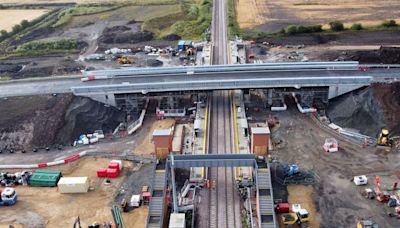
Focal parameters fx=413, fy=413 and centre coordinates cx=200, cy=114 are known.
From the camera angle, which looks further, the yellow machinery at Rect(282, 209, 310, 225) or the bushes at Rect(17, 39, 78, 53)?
the bushes at Rect(17, 39, 78, 53)

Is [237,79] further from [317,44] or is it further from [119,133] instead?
[317,44]

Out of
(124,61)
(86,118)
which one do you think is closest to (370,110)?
(86,118)

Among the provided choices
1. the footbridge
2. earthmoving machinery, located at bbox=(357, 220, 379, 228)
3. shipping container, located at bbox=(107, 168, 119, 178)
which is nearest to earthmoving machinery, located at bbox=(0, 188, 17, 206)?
shipping container, located at bbox=(107, 168, 119, 178)

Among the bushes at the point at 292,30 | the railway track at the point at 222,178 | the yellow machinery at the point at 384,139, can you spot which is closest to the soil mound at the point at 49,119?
the railway track at the point at 222,178

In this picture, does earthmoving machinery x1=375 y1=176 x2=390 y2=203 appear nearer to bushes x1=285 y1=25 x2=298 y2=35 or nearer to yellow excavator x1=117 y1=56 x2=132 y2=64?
yellow excavator x1=117 y1=56 x2=132 y2=64

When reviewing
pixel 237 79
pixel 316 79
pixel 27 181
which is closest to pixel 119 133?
pixel 27 181

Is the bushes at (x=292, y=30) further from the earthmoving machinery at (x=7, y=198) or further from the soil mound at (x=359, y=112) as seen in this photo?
the earthmoving machinery at (x=7, y=198)
